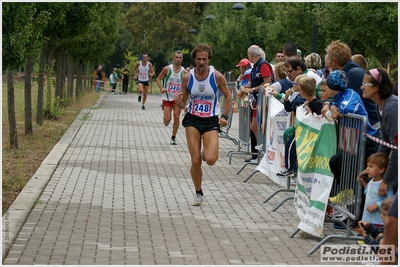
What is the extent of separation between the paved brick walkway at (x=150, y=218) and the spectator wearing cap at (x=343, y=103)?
749 mm

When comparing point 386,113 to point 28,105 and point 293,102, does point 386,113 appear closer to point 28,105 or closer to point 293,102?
point 293,102

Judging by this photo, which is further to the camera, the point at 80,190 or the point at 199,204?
the point at 80,190

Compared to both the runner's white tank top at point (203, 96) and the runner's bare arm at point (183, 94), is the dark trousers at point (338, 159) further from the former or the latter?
the runner's bare arm at point (183, 94)

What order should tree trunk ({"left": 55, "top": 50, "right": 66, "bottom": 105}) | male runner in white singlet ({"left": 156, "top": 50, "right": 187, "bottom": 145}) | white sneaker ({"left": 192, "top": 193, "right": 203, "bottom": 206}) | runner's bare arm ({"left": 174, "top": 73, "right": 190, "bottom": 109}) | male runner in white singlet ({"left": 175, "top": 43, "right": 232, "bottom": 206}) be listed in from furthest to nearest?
tree trunk ({"left": 55, "top": 50, "right": 66, "bottom": 105}), male runner in white singlet ({"left": 156, "top": 50, "right": 187, "bottom": 145}), runner's bare arm ({"left": 174, "top": 73, "right": 190, "bottom": 109}), male runner in white singlet ({"left": 175, "top": 43, "right": 232, "bottom": 206}), white sneaker ({"left": 192, "top": 193, "right": 203, "bottom": 206})

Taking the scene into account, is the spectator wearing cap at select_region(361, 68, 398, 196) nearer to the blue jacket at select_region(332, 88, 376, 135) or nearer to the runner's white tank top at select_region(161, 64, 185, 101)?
the blue jacket at select_region(332, 88, 376, 135)

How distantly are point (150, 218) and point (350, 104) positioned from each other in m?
2.51

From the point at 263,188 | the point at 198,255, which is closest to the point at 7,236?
the point at 198,255

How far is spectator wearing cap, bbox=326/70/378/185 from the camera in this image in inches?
320

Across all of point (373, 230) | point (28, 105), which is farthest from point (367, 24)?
point (373, 230)

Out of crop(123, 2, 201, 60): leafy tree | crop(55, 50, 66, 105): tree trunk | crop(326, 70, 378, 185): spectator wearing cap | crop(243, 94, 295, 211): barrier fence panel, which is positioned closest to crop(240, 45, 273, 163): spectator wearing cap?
crop(243, 94, 295, 211): barrier fence panel

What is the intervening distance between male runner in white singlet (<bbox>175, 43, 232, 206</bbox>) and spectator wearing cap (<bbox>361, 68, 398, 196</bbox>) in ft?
10.5

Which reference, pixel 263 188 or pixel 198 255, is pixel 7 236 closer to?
pixel 198 255

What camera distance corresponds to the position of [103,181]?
12438 mm

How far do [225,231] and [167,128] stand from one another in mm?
14721
